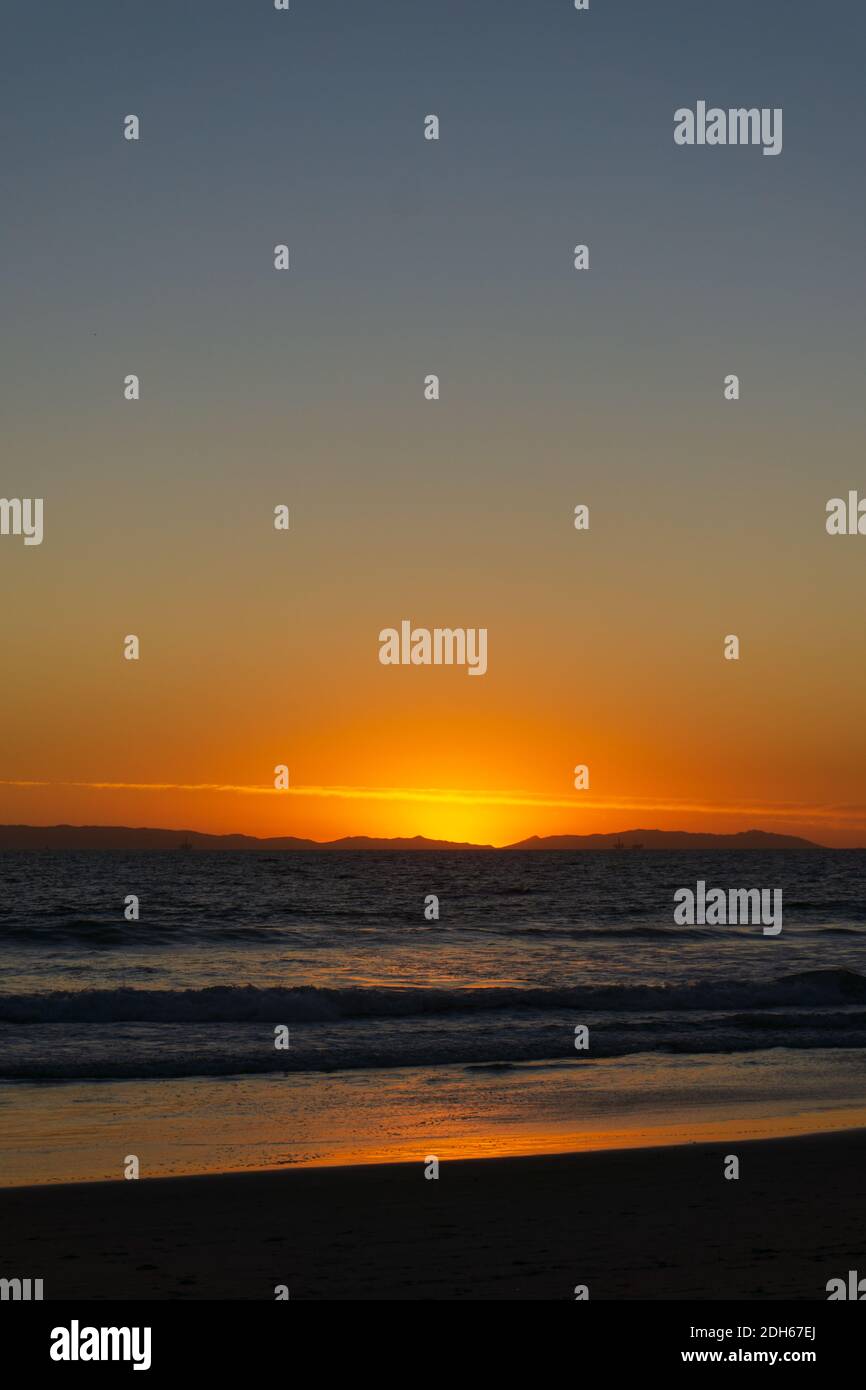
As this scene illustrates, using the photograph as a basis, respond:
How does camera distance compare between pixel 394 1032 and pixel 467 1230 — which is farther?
pixel 394 1032

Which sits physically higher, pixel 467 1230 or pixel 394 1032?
pixel 467 1230

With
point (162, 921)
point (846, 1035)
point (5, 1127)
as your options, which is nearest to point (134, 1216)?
point (5, 1127)

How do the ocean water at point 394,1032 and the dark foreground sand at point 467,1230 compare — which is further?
the ocean water at point 394,1032

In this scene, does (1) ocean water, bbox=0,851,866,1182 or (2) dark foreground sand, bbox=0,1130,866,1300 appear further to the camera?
(1) ocean water, bbox=0,851,866,1182

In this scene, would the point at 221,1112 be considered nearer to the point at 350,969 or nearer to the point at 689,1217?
the point at 689,1217
